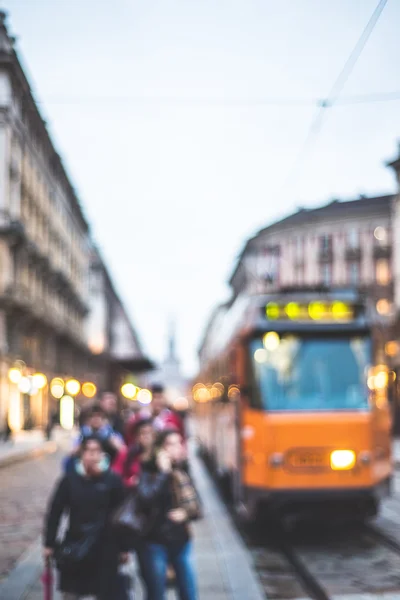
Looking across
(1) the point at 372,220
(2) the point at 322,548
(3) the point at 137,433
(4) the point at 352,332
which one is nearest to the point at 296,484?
(2) the point at 322,548

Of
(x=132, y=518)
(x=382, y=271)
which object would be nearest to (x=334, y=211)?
(x=382, y=271)

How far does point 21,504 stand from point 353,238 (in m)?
49.2

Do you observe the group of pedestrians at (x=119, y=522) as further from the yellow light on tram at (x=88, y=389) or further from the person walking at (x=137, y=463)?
the yellow light on tram at (x=88, y=389)

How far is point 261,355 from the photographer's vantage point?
9398mm

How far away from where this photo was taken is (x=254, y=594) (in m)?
6.77

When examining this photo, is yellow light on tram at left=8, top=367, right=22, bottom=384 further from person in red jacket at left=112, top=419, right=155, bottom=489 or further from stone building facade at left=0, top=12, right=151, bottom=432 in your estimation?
person in red jacket at left=112, top=419, right=155, bottom=489

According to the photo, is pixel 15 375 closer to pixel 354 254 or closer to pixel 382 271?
pixel 354 254

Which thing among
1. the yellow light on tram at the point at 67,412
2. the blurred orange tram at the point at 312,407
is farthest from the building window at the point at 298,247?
the blurred orange tram at the point at 312,407

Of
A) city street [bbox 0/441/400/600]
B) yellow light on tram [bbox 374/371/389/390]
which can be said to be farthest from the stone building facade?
yellow light on tram [bbox 374/371/389/390]

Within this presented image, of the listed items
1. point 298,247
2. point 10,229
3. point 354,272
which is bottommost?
point 10,229

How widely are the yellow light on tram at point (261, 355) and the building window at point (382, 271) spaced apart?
51000mm

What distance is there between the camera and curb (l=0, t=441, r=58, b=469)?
74.1 ft

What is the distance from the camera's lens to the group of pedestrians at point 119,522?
479cm

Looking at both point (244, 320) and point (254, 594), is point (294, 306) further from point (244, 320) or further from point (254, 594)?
point (254, 594)
